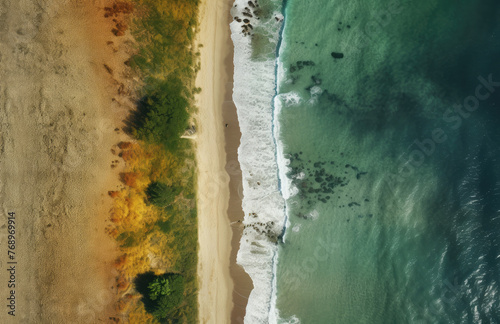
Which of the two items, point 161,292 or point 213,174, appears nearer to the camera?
point 161,292

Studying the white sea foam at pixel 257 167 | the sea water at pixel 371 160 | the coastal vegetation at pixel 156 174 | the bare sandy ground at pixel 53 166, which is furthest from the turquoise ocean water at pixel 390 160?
the bare sandy ground at pixel 53 166

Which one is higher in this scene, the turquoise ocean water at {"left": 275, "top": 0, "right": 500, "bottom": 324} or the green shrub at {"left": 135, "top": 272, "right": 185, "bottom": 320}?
the turquoise ocean water at {"left": 275, "top": 0, "right": 500, "bottom": 324}

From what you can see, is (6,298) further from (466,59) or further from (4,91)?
(466,59)

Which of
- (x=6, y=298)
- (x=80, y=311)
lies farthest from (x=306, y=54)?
(x=6, y=298)

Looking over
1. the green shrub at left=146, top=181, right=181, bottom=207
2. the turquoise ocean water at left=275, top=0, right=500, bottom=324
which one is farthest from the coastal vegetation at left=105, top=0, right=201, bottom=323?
the turquoise ocean water at left=275, top=0, right=500, bottom=324

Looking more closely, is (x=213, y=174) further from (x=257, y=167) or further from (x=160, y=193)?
(x=160, y=193)

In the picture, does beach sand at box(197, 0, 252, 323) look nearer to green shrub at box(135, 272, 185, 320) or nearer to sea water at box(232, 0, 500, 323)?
sea water at box(232, 0, 500, 323)

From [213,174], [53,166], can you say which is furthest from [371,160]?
[53,166]
